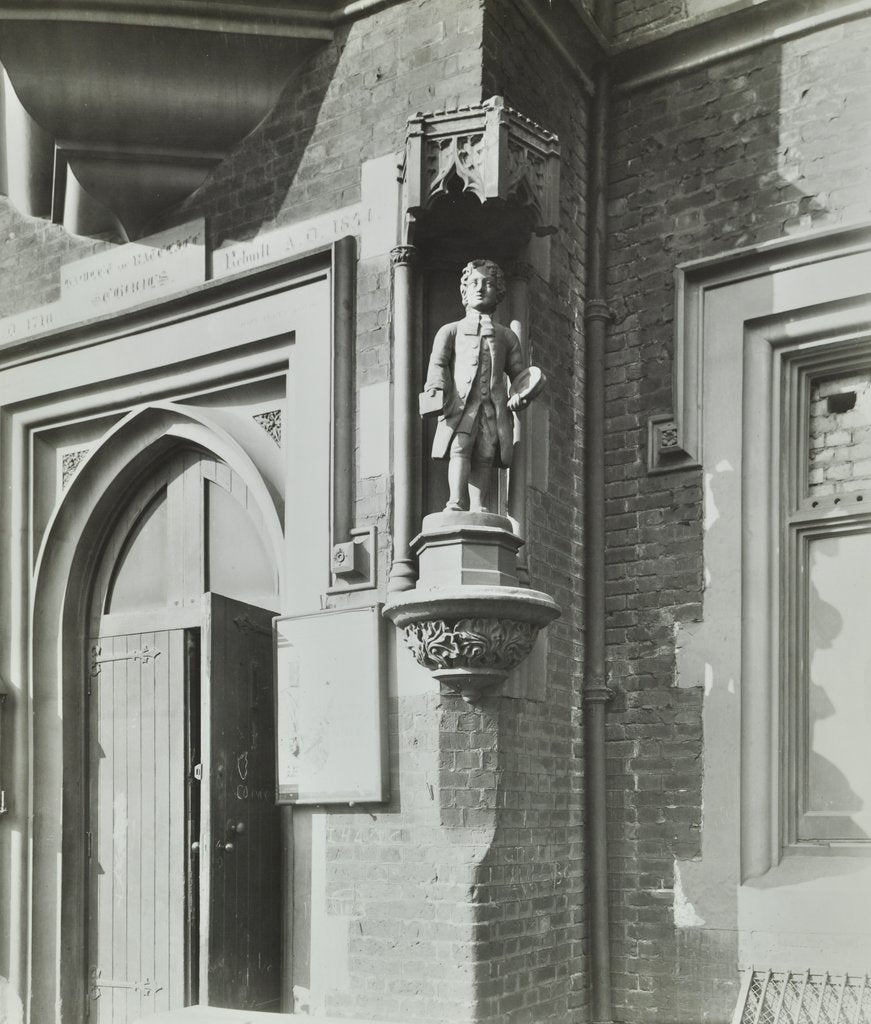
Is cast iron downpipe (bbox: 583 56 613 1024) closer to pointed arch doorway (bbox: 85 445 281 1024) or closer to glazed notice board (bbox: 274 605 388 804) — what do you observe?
glazed notice board (bbox: 274 605 388 804)

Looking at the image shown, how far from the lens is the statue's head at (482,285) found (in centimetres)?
635

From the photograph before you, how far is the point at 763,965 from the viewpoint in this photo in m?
6.32

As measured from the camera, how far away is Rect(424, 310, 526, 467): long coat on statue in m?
6.25

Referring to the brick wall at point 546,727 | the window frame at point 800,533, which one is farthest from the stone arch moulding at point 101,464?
the window frame at point 800,533

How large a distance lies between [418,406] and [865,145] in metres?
2.44

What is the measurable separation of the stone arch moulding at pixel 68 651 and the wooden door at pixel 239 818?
1162 mm

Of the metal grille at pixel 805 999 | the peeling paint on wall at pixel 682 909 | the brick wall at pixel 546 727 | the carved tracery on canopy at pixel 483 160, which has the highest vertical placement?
the carved tracery on canopy at pixel 483 160

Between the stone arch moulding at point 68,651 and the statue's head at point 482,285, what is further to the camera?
the stone arch moulding at point 68,651

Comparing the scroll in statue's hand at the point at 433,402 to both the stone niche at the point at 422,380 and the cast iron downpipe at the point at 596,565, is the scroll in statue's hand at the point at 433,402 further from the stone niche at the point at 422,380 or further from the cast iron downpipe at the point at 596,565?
the cast iron downpipe at the point at 596,565

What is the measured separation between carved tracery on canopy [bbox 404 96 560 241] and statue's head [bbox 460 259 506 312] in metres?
0.29

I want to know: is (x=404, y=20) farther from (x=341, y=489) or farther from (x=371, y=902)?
(x=371, y=902)

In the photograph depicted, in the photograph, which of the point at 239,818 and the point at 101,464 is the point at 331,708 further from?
the point at 101,464

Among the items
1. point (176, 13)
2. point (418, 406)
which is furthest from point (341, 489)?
point (176, 13)

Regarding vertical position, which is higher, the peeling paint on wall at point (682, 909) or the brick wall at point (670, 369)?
the brick wall at point (670, 369)
